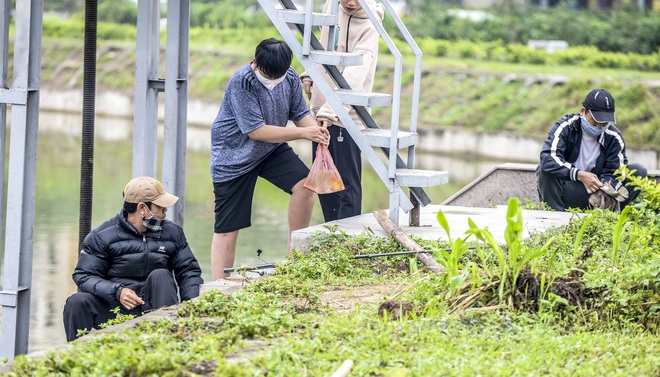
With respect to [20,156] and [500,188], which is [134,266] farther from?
[500,188]

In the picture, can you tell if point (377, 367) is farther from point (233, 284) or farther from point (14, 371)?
point (233, 284)

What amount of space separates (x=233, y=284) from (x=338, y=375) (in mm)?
2493

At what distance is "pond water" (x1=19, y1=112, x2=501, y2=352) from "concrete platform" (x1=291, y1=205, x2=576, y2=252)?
8.72ft

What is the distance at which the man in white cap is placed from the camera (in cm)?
929

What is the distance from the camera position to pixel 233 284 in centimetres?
695

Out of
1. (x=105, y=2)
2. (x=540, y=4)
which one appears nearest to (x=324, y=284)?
(x=105, y=2)

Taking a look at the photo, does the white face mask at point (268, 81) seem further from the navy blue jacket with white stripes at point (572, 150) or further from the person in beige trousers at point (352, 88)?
the navy blue jacket with white stripes at point (572, 150)

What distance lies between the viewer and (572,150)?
375 inches

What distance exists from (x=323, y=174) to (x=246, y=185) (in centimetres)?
55

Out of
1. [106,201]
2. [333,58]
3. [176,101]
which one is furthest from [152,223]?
[106,201]

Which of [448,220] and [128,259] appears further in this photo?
[448,220]

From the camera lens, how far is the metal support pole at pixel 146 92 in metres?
8.66

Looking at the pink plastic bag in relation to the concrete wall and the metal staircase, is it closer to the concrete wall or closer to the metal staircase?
the metal staircase

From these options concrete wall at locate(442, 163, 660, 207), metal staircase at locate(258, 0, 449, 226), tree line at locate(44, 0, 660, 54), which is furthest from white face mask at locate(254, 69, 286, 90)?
tree line at locate(44, 0, 660, 54)
